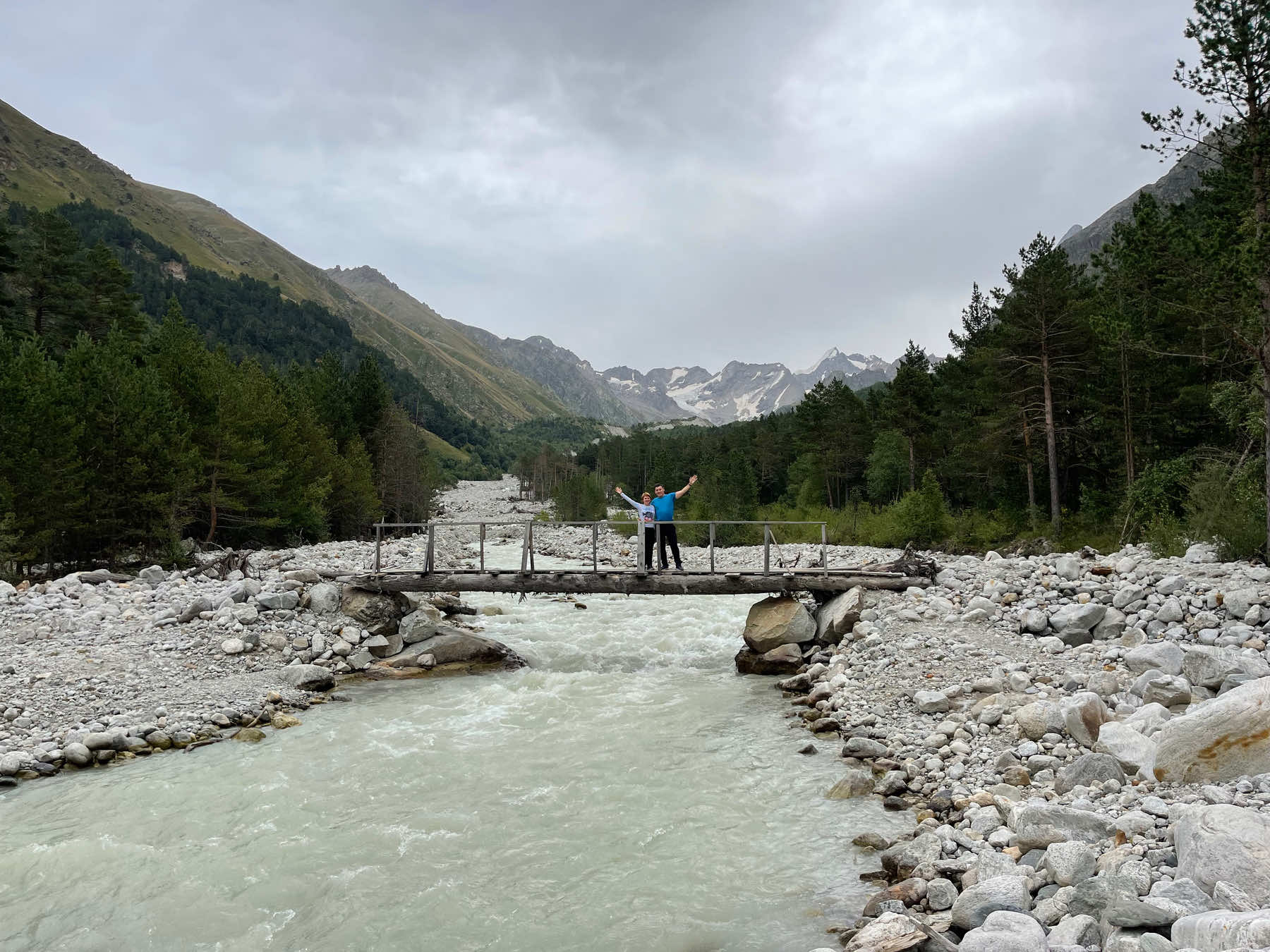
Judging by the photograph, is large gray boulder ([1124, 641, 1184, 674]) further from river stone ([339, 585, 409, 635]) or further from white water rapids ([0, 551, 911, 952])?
river stone ([339, 585, 409, 635])

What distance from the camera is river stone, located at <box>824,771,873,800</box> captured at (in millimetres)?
9281

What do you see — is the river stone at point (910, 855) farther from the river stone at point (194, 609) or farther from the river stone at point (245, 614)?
the river stone at point (194, 609)

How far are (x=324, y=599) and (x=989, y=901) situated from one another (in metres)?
17.1

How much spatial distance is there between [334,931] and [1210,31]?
22386mm

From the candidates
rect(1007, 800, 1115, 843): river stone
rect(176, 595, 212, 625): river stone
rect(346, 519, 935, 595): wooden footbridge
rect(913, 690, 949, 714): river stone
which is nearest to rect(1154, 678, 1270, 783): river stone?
rect(1007, 800, 1115, 843): river stone

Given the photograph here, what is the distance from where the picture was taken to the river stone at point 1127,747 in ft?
24.3

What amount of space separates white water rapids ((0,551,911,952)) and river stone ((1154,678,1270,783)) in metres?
3.03

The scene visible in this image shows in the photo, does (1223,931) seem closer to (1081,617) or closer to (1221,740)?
(1221,740)

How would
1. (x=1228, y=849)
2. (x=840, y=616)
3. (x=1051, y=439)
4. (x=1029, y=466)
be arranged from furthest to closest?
1. (x=1029, y=466)
2. (x=1051, y=439)
3. (x=840, y=616)
4. (x=1228, y=849)

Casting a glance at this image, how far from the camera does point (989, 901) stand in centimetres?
571

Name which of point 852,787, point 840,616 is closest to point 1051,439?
point 840,616

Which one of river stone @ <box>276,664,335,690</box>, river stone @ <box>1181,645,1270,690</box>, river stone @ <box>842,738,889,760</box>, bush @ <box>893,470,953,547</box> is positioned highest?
bush @ <box>893,470,953,547</box>

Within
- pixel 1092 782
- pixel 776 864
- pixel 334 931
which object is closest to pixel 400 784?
pixel 334 931

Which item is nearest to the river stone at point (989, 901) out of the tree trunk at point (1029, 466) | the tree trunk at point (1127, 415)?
the tree trunk at point (1127, 415)
